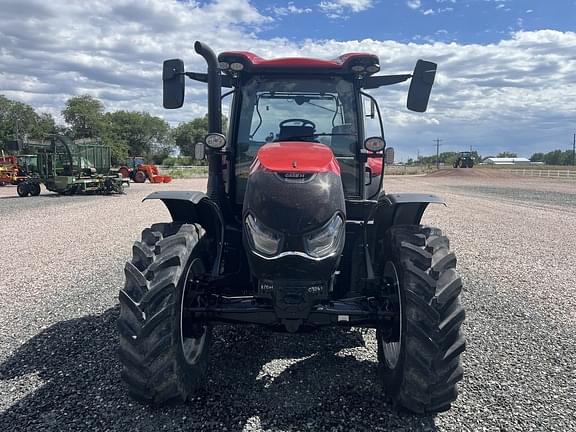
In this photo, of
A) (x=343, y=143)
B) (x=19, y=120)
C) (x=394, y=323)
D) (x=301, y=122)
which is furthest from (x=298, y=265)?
(x=19, y=120)

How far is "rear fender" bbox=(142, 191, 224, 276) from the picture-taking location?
363 centimetres

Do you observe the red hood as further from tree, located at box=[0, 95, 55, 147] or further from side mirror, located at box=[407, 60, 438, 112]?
tree, located at box=[0, 95, 55, 147]

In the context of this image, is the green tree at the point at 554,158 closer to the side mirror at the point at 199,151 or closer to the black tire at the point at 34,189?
the black tire at the point at 34,189

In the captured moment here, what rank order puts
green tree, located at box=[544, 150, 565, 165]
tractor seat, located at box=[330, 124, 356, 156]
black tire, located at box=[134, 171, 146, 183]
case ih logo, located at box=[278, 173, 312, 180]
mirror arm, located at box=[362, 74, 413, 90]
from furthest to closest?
1. green tree, located at box=[544, 150, 565, 165]
2. black tire, located at box=[134, 171, 146, 183]
3. mirror arm, located at box=[362, 74, 413, 90]
4. tractor seat, located at box=[330, 124, 356, 156]
5. case ih logo, located at box=[278, 173, 312, 180]

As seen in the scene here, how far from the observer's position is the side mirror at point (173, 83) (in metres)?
3.88

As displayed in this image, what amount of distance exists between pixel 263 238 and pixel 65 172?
819 inches

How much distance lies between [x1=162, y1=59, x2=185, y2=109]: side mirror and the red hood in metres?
0.99

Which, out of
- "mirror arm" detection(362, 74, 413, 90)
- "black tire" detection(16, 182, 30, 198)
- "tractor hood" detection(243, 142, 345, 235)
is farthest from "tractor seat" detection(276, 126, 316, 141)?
"black tire" detection(16, 182, 30, 198)

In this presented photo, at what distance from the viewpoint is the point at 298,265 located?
9.58 feet

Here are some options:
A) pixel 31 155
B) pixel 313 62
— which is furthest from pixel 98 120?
pixel 313 62

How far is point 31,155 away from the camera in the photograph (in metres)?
24.4

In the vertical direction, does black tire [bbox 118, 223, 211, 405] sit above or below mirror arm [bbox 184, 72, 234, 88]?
below

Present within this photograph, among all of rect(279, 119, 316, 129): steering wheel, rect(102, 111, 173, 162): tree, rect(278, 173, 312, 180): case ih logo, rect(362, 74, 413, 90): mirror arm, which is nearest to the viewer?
rect(278, 173, 312, 180): case ih logo

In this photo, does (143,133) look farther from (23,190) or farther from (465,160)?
(23,190)
